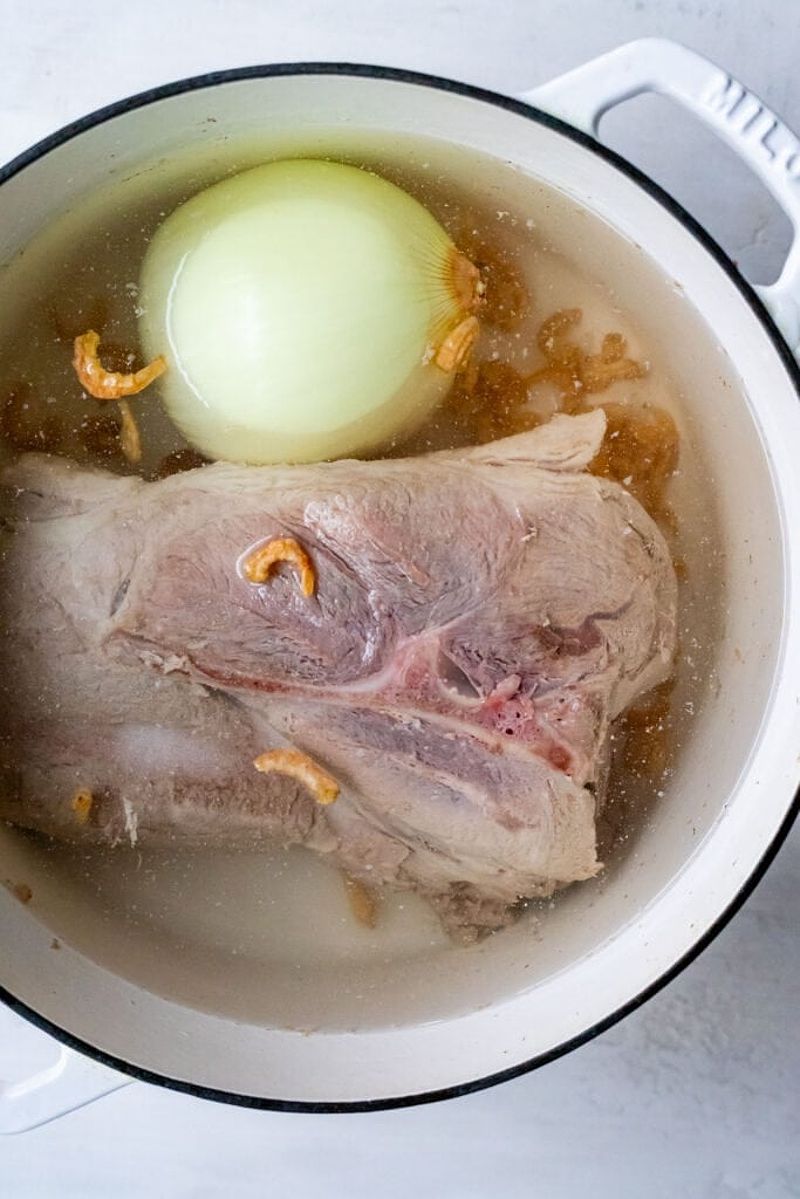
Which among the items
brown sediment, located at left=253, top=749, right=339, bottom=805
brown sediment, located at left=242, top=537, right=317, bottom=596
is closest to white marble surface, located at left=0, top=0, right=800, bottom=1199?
brown sediment, located at left=253, top=749, right=339, bottom=805

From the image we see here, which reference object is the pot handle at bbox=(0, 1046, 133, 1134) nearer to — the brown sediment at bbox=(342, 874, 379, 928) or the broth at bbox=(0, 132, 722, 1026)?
the broth at bbox=(0, 132, 722, 1026)

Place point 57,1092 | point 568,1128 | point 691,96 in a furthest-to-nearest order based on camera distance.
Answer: point 568,1128, point 57,1092, point 691,96

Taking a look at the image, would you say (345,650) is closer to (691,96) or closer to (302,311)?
(302,311)

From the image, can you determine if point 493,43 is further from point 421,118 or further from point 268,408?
point 268,408

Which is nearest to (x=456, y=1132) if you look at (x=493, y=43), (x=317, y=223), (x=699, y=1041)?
(x=699, y=1041)

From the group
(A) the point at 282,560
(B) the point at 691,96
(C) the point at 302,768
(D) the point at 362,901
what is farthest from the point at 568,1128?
(B) the point at 691,96

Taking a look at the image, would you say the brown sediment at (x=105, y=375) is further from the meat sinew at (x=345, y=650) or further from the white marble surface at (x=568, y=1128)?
the white marble surface at (x=568, y=1128)
